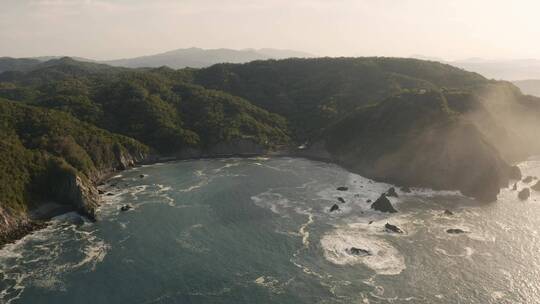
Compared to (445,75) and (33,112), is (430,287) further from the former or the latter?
(445,75)

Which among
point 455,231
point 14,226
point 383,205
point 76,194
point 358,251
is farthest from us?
point 76,194

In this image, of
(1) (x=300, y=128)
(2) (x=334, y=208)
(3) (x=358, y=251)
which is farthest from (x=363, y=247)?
(1) (x=300, y=128)

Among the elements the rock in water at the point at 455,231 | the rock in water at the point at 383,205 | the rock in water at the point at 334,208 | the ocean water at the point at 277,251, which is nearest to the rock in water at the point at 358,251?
the ocean water at the point at 277,251

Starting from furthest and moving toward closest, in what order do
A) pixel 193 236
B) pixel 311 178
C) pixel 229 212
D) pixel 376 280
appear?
1. pixel 311 178
2. pixel 229 212
3. pixel 193 236
4. pixel 376 280

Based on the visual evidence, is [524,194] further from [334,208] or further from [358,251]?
[358,251]

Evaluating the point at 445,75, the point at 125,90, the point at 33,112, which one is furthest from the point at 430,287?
the point at 445,75

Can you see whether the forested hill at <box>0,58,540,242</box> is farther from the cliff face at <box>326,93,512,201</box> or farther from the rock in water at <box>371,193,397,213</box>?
the rock in water at <box>371,193,397,213</box>
